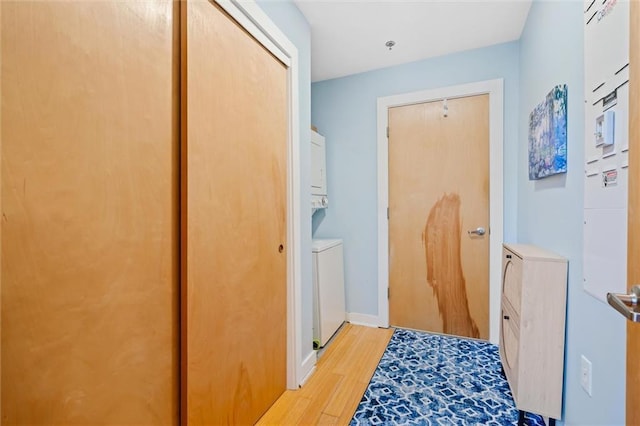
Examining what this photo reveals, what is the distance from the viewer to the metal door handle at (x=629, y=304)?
0.54 m

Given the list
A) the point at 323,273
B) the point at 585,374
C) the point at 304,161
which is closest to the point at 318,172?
the point at 304,161

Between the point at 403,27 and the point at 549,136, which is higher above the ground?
the point at 403,27

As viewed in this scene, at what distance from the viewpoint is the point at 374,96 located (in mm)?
2746

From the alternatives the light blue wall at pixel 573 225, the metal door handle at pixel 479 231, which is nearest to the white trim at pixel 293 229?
the light blue wall at pixel 573 225

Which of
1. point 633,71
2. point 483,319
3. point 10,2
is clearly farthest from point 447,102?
point 10,2

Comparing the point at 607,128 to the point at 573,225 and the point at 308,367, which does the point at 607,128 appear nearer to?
the point at 573,225

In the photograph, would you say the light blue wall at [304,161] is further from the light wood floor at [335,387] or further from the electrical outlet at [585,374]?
the electrical outlet at [585,374]

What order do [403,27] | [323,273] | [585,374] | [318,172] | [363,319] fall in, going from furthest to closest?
[363,319] < [318,172] < [323,273] < [403,27] < [585,374]

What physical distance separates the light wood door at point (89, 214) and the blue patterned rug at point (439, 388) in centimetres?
115

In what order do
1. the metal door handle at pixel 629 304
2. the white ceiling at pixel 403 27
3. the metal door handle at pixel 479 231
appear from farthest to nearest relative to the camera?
1. the metal door handle at pixel 479 231
2. the white ceiling at pixel 403 27
3. the metal door handle at pixel 629 304

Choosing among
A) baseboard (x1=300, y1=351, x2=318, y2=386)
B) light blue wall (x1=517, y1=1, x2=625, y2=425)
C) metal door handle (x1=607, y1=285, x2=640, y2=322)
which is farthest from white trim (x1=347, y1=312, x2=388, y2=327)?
metal door handle (x1=607, y1=285, x2=640, y2=322)

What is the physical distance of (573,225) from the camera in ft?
4.17

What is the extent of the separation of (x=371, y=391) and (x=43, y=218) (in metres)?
1.81

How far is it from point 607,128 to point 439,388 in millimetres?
1616
